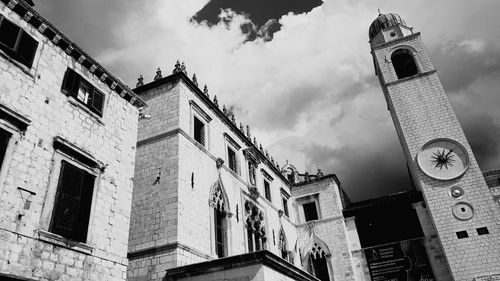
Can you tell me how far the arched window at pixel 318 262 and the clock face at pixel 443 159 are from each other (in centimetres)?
871

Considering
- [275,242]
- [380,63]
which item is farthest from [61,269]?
[380,63]

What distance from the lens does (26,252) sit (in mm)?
6953

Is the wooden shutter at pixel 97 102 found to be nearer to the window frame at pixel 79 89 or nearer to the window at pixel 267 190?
the window frame at pixel 79 89

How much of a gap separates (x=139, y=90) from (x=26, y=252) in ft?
34.5

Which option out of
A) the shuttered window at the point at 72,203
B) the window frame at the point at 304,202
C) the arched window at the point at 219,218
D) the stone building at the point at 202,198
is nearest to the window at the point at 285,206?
the stone building at the point at 202,198

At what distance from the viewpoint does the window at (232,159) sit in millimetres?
18422

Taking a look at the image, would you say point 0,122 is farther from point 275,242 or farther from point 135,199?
point 275,242

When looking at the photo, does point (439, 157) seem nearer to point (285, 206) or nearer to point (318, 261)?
point (318, 261)

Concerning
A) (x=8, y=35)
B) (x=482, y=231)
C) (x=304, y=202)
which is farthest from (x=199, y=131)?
(x=482, y=231)

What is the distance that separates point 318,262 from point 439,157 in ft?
34.7

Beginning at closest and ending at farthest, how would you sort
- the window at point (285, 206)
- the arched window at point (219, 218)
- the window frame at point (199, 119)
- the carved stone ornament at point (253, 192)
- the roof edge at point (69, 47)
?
the roof edge at point (69, 47) < the arched window at point (219, 218) < the window frame at point (199, 119) < the carved stone ornament at point (253, 192) < the window at point (285, 206)

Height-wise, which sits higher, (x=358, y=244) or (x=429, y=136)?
(x=429, y=136)

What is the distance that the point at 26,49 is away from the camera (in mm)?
8500

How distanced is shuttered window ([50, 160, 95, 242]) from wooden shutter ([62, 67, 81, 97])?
2064 mm
